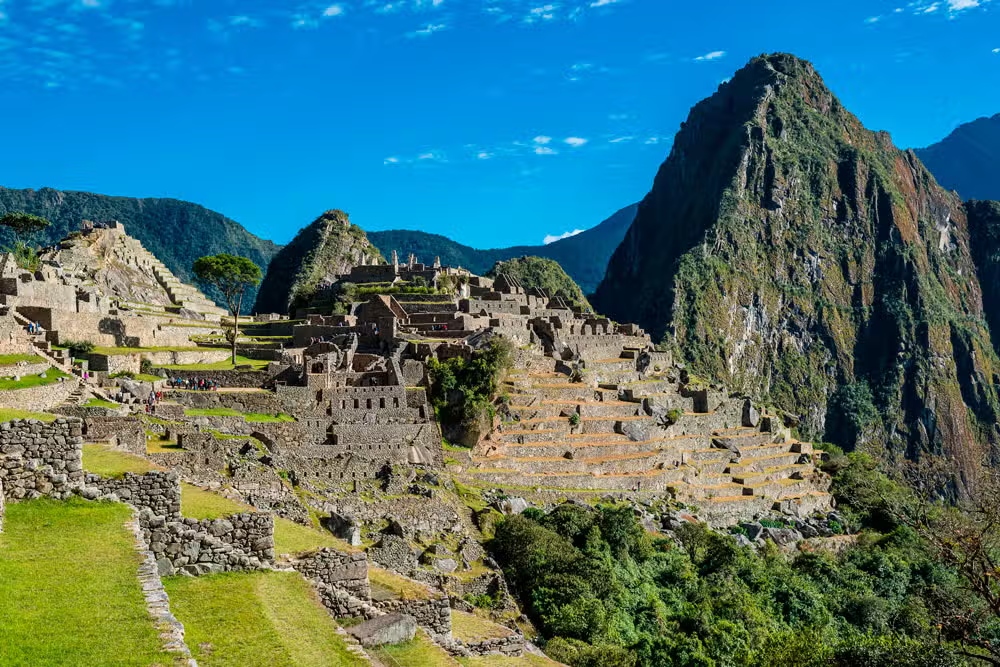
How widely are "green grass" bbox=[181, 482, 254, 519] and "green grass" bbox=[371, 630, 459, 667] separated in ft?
9.62

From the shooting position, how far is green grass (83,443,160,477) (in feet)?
37.4

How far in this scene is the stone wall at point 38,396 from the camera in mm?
23562

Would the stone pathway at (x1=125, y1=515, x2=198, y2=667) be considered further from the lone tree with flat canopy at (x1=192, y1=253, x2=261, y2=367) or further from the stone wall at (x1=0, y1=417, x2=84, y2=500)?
the lone tree with flat canopy at (x1=192, y1=253, x2=261, y2=367)

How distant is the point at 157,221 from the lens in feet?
513

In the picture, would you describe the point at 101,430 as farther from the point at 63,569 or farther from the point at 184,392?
the point at 63,569

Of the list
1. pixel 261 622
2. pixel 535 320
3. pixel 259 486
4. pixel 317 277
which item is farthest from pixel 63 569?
pixel 317 277

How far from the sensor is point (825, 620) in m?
35.6

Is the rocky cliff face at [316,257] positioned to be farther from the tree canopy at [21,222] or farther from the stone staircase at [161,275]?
the tree canopy at [21,222]

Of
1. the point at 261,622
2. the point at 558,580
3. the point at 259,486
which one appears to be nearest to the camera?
the point at 261,622

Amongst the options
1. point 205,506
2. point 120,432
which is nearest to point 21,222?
point 120,432

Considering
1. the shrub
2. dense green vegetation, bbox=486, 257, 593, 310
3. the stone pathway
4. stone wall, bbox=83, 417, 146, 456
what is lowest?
the stone pathway

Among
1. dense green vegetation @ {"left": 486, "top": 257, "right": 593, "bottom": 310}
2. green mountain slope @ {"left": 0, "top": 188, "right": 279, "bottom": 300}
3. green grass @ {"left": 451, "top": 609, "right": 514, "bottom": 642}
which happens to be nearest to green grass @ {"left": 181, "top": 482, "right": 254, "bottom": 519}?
green grass @ {"left": 451, "top": 609, "right": 514, "bottom": 642}

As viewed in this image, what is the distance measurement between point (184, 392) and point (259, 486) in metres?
9.74

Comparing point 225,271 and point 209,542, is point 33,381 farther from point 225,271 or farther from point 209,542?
point 225,271
